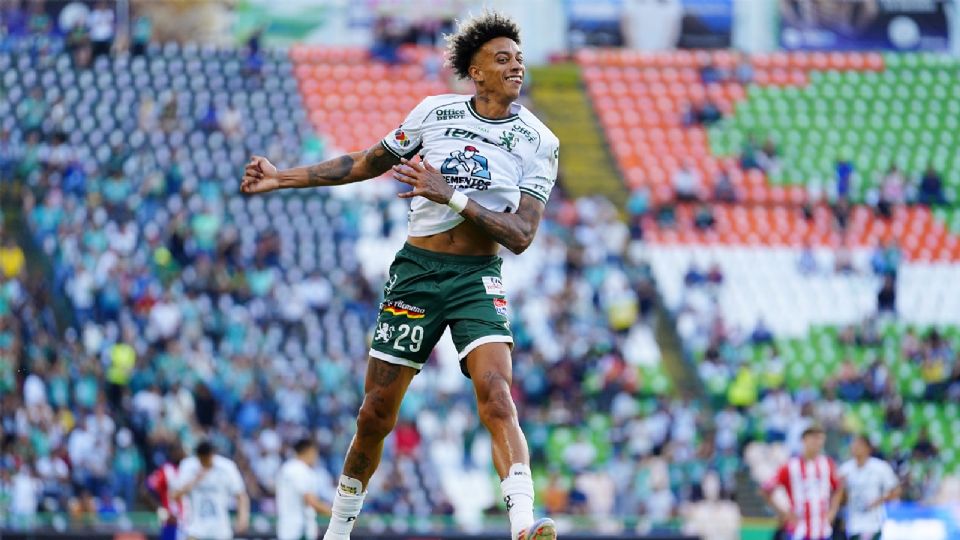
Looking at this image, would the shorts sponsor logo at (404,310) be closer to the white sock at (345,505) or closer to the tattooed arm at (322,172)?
the tattooed arm at (322,172)

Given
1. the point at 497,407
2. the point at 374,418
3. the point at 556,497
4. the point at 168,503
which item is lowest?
the point at 556,497

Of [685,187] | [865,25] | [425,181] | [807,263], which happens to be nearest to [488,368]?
[425,181]

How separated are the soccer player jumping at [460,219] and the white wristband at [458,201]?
2 cm

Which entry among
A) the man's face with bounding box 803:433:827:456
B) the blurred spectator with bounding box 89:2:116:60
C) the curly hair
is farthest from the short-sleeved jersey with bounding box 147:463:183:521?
the blurred spectator with bounding box 89:2:116:60

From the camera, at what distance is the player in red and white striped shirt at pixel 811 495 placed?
14555 millimetres

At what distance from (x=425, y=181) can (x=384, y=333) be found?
0.94m

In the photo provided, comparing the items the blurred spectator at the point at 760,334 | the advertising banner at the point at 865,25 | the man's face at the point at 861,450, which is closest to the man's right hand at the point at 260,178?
the man's face at the point at 861,450

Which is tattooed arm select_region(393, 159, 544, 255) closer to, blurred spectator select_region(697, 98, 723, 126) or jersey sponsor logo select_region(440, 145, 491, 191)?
jersey sponsor logo select_region(440, 145, 491, 191)

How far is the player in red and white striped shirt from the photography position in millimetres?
14555

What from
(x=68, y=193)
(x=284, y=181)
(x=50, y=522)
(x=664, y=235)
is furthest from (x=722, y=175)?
(x=284, y=181)

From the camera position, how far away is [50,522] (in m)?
17.3

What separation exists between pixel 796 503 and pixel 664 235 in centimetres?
1656

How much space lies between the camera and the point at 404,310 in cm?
861

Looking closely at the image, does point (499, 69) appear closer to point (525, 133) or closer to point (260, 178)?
point (525, 133)
